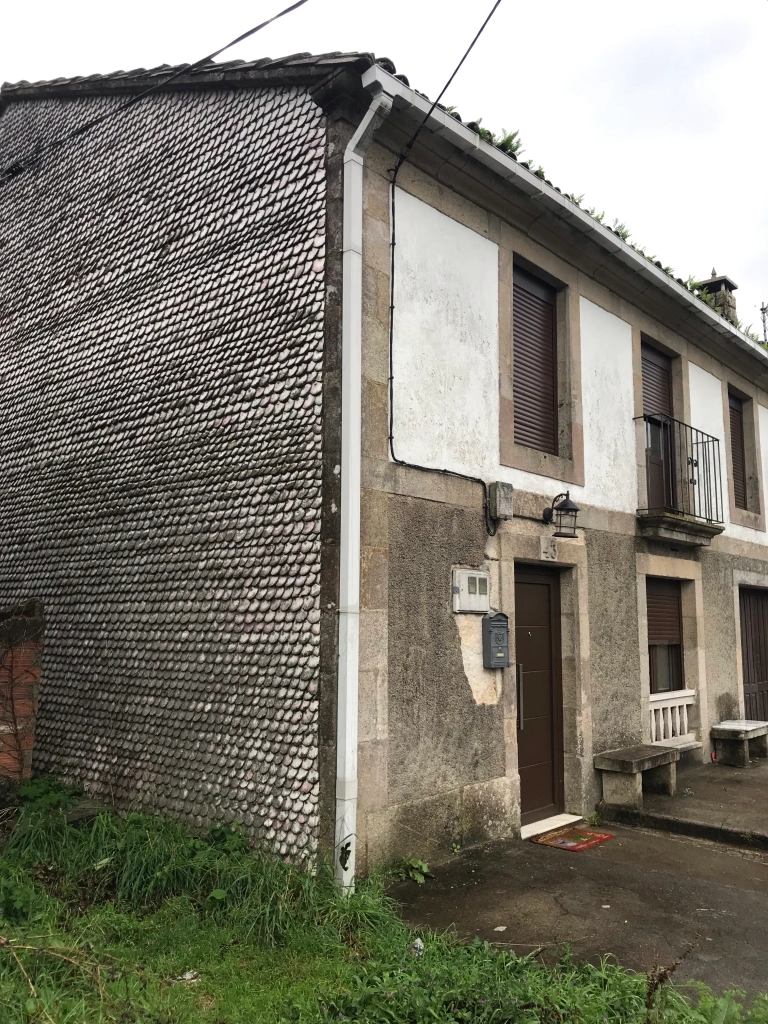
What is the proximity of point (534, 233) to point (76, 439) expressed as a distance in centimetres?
469

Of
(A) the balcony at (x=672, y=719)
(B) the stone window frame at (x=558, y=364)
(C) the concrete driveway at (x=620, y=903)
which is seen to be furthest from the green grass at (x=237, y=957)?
(A) the balcony at (x=672, y=719)

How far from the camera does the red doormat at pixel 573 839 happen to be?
6.72 metres

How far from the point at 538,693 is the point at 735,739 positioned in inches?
144

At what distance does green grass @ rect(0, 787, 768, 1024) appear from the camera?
3.62 metres

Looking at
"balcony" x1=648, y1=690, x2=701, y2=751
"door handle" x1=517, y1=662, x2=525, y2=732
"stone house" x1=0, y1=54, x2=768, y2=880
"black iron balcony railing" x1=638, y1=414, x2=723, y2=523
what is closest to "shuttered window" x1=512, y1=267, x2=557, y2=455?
"stone house" x1=0, y1=54, x2=768, y2=880

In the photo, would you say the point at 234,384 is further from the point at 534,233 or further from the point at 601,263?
the point at 601,263

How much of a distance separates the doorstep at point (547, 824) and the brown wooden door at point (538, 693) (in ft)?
0.23

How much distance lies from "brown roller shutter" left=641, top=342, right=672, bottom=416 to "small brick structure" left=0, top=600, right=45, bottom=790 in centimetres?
671

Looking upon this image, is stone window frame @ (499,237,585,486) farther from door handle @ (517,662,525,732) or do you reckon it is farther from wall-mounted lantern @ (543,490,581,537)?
door handle @ (517,662,525,732)

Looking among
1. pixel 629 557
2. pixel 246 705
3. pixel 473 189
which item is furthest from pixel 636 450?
pixel 246 705

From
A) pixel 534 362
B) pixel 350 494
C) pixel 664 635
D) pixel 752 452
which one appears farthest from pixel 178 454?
pixel 752 452

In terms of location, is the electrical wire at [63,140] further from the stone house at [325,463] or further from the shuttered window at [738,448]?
the shuttered window at [738,448]

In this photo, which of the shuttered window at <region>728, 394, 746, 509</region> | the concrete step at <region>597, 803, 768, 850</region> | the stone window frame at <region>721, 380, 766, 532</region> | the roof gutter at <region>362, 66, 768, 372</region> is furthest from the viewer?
the shuttered window at <region>728, 394, 746, 509</region>

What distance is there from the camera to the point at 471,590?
6.54 meters
